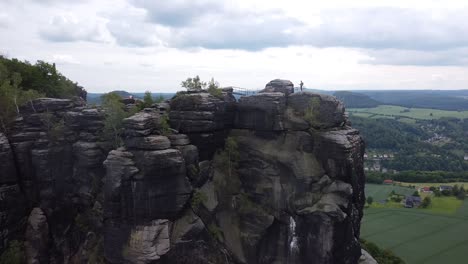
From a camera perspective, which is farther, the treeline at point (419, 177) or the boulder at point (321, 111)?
the treeline at point (419, 177)

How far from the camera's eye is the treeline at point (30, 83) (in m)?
41.4

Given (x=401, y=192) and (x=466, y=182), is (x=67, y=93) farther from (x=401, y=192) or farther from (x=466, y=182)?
(x=466, y=182)

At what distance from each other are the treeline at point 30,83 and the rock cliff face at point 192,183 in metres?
1.82

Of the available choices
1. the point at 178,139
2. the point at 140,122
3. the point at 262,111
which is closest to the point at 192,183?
the point at 178,139

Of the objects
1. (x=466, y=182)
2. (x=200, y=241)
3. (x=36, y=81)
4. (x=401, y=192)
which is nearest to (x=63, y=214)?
(x=200, y=241)

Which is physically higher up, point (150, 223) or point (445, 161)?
point (150, 223)

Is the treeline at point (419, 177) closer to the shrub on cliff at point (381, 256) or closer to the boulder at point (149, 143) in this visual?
the shrub on cliff at point (381, 256)

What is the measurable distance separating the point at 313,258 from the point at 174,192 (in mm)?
13419

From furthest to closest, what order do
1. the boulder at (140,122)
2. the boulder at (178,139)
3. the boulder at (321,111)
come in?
the boulder at (321,111) < the boulder at (178,139) < the boulder at (140,122)

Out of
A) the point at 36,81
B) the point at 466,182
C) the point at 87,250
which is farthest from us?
the point at 466,182

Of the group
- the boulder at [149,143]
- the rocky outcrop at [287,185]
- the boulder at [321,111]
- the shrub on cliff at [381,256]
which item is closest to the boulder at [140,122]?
the boulder at [149,143]

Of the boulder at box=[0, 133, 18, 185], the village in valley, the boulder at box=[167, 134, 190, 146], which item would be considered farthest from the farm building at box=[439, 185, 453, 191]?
the boulder at box=[0, 133, 18, 185]

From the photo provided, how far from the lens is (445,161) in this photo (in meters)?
171

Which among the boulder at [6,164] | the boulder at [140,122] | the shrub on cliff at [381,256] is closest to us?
the boulder at [140,122]
